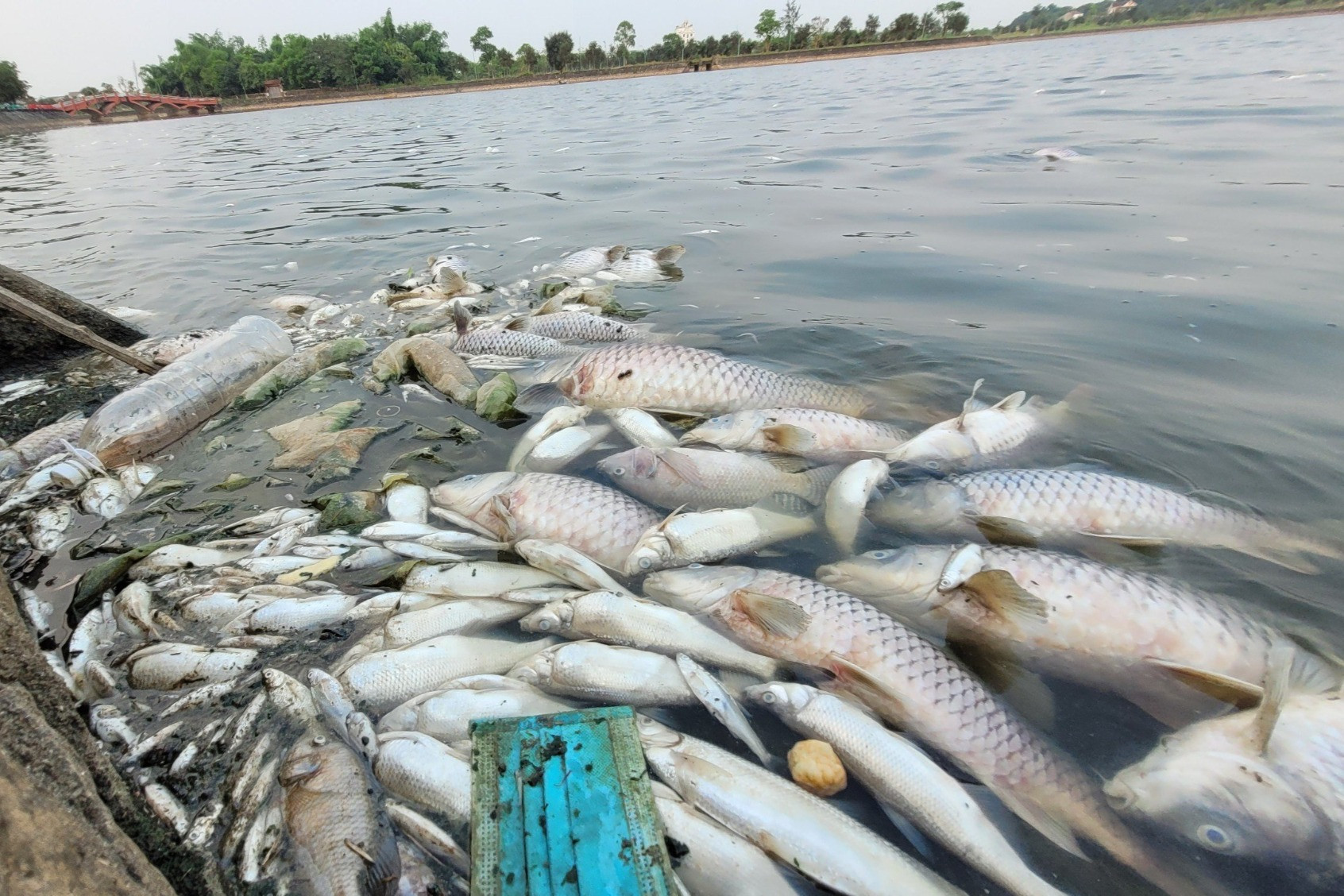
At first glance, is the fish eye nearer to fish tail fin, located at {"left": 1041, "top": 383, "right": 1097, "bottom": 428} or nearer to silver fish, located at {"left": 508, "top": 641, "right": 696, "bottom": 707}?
silver fish, located at {"left": 508, "top": 641, "right": 696, "bottom": 707}

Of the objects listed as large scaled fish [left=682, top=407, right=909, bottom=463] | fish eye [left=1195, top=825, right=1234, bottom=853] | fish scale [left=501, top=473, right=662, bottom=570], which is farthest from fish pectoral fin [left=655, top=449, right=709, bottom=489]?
fish eye [left=1195, top=825, right=1234, bottom=853]

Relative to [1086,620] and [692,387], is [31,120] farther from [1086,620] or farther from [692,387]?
[1086,620]

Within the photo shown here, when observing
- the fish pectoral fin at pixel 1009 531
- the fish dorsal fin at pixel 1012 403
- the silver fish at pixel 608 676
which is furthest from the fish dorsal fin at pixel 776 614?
the fish dorsal fin at pixel 1012 403

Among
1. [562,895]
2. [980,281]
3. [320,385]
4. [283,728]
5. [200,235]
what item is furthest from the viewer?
[200,235]

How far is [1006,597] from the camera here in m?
2.03

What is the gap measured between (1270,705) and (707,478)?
6.48ft

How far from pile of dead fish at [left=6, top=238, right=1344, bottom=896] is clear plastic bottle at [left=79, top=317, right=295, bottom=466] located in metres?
0.30

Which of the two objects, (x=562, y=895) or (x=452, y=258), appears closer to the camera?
(x=562, y=895)

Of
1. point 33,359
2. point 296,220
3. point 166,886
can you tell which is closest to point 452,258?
point 33,359

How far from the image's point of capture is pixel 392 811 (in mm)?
1570

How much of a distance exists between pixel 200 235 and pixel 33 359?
585cm

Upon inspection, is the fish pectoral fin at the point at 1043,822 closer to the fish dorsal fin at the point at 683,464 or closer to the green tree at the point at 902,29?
the fish dorsal fin at the point at 683,464

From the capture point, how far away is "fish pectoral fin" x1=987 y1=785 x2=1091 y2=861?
1.57 meters

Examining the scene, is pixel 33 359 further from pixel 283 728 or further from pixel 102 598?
pixel 283 728
